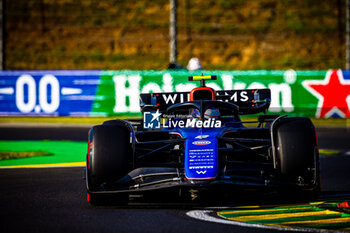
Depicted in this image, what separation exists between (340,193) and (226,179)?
1.85 meters

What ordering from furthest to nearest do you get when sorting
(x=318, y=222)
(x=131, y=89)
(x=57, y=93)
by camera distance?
(x=57, y=93), (x=131, y=89), (x=318, y=222)

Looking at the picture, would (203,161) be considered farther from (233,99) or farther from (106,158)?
(233,99)

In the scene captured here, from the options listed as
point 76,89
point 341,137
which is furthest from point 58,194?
point 76,89

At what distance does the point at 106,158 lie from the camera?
261 inches

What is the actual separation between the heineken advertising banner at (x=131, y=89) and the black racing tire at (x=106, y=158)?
419 inches

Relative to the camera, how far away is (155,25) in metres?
34.5

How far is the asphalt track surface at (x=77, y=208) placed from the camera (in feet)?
18.7

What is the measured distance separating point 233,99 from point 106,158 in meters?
2.87

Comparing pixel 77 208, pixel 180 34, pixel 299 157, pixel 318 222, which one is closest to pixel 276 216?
pixel 318 222

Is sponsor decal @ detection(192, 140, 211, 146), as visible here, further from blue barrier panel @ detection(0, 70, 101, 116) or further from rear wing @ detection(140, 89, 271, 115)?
blue barrier panel @ detection(0, 70, 101, 116)

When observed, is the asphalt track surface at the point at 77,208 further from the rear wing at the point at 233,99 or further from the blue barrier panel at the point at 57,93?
the blue barrier panel at the point at 57,93

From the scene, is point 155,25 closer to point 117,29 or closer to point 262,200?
point 117,29

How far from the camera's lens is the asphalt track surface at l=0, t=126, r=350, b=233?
5.70 m

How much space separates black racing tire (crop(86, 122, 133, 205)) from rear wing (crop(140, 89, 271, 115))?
1718mm
